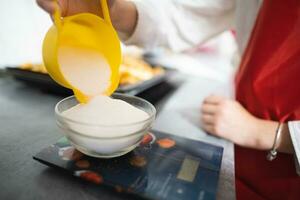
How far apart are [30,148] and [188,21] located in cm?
57

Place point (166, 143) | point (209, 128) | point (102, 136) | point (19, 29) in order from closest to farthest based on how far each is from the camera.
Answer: point (102, 136) < point (166, 143) < point (209, 128) < point (19, 29)

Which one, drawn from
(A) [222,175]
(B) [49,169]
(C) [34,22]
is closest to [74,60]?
(B) [49,169]

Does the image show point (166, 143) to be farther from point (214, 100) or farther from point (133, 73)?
point (133, 73)

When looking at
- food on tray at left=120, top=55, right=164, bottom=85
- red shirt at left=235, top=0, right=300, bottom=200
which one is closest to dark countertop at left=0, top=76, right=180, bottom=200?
food on tray at left=120, top=55, right=164, bottom=85

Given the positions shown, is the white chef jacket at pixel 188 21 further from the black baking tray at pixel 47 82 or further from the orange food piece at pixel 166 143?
the orange food piece at pixel 166 143

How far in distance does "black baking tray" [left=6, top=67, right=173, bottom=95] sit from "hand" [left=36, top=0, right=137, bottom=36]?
0.45 ft

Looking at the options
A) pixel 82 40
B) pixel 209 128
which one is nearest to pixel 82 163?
pixel 82 40

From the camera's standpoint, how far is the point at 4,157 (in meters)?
0.39

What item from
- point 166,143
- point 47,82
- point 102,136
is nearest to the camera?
point 102,136

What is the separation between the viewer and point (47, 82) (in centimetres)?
67

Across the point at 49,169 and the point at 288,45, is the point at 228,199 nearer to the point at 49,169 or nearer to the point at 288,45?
the point at 49,169

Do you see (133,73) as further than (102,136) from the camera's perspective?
Yes

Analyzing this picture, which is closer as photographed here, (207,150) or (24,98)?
(207,150)

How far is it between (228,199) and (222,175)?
0.05 meters
